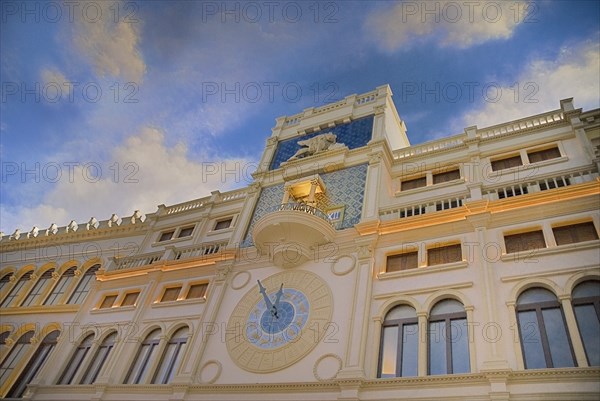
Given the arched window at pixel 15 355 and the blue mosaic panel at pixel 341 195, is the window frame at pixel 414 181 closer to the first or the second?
the blue mosaic panel at pixel 341 195

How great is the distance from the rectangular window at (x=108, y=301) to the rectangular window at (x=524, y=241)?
1775 cm

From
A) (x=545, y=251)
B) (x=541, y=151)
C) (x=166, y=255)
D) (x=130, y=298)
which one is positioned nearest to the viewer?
(x=545, y=251)

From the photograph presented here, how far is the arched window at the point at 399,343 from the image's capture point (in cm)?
1269

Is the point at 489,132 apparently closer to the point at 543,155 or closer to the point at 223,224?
the point at 543,155

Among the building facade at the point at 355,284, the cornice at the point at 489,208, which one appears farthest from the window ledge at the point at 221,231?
the cornice at the point at 489,208

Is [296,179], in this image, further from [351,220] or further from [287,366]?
[287,366]

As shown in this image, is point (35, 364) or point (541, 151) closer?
point (541, 151)

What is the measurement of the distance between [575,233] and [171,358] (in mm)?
14923

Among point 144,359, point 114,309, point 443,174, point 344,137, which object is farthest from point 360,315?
point 114,309

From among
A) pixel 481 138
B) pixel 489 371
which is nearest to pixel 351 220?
pixel 481 138

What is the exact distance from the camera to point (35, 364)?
20.4 metres

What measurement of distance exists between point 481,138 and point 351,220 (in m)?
6.72

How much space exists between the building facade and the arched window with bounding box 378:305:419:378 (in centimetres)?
6

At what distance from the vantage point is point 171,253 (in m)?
21.5
